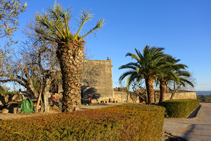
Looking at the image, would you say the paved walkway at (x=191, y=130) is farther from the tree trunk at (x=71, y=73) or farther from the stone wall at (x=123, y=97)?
the stone wall at (x=123, y=97)

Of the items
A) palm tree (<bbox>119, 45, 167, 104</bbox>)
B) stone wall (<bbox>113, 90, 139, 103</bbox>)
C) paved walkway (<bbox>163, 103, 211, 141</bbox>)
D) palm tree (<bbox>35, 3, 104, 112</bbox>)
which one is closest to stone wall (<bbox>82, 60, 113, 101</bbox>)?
stone wall (<bbox>113, 90, 139, 103</bbox>)

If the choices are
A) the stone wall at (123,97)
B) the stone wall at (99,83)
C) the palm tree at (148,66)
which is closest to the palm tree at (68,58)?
the palm tree at (148,66)

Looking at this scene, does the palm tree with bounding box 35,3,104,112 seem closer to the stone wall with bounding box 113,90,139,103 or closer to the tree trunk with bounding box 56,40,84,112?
the tree trunk with bounding box 56,40,84,112

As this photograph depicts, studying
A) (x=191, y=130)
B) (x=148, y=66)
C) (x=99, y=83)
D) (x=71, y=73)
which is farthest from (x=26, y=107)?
(x=99, y=83)

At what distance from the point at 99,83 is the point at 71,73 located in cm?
2553

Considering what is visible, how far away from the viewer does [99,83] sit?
33.4 m

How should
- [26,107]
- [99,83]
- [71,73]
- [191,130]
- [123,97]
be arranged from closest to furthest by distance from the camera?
[71,73] → [191,130] → [26,107] → [99,83] → [123,97]

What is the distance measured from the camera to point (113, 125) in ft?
10.7

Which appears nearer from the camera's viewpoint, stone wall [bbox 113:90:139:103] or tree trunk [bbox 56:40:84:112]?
tree trunk [bbox 56:40:84:112]

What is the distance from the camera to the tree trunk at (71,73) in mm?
7727

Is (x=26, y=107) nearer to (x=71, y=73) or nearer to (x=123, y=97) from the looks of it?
(x=71, y=73)

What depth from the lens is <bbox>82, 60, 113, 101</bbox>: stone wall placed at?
A: 32.4 metres

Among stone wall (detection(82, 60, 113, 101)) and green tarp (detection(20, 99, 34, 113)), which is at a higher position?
stone wall (detection(82, 60, 113, 101))

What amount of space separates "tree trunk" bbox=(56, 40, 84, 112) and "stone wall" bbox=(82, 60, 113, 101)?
2370 centimetres
